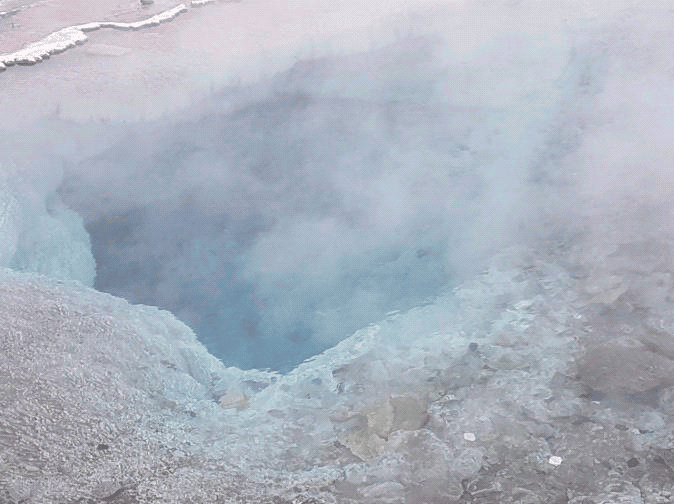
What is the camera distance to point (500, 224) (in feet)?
15.1

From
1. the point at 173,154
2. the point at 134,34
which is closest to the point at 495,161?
the point at 173,154

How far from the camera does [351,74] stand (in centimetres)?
659

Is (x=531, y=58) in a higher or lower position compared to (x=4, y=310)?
lower

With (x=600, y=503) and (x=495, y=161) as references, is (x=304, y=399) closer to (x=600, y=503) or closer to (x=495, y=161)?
(x=600, y=503)

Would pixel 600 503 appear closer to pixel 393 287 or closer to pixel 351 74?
pixel 393 287

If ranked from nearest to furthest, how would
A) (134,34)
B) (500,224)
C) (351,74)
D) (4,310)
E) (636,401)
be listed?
(636,401) < (4,310) < (500,224) < (351,74) < (134,34)

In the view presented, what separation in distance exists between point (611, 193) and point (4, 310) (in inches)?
151

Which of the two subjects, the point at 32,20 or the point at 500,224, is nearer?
the point at 500,224

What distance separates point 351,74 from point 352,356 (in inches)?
143

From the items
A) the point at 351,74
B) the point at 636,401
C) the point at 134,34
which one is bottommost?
the point at 636,401

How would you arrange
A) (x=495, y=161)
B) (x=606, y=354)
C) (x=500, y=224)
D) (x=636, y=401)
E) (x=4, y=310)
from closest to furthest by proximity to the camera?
(x=636, y=401) → (x=606, y=354) → (x=4, y=310) → (x=500, y=224) → (x=495, y=161)

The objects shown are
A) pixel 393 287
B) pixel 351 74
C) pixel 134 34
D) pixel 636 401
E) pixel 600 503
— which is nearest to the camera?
pixel 600 503

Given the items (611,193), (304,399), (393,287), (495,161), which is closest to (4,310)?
(304,399)

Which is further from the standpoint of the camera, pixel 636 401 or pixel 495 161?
pixel 495 161
